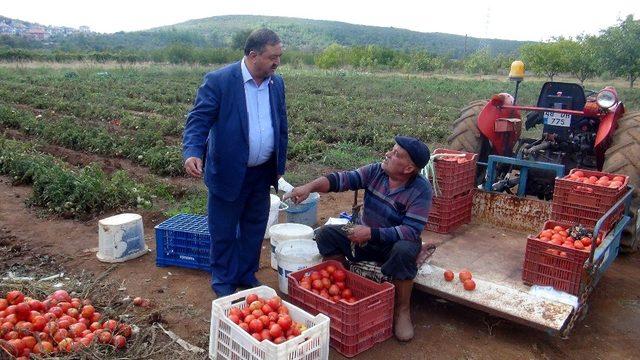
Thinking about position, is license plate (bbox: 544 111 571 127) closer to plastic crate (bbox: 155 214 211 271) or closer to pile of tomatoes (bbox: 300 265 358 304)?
pile of tomatoes (bbox: 300 265 358 304)

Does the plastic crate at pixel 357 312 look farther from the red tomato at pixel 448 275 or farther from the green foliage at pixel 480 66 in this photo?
the green foliage at pixel 480 66

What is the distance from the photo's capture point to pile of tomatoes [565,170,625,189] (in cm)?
434

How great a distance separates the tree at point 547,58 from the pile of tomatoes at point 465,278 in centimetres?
3569

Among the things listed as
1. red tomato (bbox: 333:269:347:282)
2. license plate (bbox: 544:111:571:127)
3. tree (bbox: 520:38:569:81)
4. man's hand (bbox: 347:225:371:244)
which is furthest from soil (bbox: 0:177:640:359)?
tree (bbox: 520:38:569:81)

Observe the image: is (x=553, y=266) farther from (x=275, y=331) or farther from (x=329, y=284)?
(x=275, y=331)

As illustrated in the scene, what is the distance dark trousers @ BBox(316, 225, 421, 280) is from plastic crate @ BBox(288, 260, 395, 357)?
0.14 meters

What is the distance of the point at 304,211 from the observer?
5391mm

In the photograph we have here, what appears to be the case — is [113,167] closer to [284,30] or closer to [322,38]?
[322,38]

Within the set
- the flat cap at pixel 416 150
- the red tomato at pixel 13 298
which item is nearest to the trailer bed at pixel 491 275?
the flat cap at pixel 416 150

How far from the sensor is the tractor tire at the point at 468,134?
5.98 meters

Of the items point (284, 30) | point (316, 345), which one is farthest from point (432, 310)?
point (284, 30)

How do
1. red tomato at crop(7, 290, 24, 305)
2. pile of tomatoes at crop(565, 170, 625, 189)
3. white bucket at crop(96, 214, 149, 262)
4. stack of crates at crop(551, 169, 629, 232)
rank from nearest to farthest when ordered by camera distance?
red tomato at crop(7, 290, 24, 305) → stack of crates at crop(551, 169, 629, 232) → pile of tomatoes at crop(565, 170, 625, 189) → white bucket at crop(96, 214, 149, 262)

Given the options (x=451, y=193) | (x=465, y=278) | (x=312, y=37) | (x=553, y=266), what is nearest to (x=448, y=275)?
(x=465, y=278)

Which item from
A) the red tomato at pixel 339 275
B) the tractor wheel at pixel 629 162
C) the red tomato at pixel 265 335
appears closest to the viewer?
the red tomato at pixel 265 335
